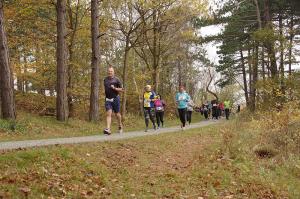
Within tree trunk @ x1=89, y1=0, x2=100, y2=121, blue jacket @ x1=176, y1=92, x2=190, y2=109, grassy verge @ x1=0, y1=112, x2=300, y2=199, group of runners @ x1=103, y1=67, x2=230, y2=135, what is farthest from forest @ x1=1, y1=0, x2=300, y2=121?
grassy verge @ x1=0, y1=112, x2=300, y2=199

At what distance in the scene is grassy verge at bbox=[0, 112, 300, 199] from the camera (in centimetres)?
701

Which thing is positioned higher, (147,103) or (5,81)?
(5,81)

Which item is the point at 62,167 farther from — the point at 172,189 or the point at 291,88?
the point at 291,88

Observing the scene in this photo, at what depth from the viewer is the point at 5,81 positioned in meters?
15.4

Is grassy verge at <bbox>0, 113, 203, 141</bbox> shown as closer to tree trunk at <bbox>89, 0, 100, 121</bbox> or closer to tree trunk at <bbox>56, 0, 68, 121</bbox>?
tree trunk at <bbox>56, 0, 68, 121</bbox>

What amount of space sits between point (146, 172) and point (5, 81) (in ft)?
27.6

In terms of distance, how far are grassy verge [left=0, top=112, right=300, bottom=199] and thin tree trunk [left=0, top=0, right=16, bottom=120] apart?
5809mm

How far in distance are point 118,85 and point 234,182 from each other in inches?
→ 222

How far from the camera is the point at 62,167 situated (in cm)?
781

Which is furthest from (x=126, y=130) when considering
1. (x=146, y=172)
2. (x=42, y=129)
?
(x=146, y=172)

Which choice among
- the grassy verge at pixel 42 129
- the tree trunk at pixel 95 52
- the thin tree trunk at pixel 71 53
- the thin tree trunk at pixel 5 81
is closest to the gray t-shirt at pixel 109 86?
the grassy verge at pixel 42 129

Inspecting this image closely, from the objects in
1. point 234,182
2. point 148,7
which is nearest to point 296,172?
point 234,182

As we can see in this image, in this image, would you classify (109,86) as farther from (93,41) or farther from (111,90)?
(93,41)

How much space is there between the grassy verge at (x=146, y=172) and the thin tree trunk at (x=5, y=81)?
5.81 metres
